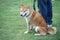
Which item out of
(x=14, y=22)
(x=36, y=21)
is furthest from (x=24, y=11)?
(x=14, y=22)

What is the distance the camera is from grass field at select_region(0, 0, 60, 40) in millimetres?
5008

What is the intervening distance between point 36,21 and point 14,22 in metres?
0.94

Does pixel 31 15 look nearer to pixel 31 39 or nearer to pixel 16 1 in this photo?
pixel 31 39

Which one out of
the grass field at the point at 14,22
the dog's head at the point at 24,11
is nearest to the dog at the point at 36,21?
the dog's head at the point at 24,11

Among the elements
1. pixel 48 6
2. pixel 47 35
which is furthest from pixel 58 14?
pixel 47 35

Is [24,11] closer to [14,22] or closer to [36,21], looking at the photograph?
[36,21]

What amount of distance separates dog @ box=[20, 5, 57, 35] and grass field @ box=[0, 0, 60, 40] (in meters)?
0.12

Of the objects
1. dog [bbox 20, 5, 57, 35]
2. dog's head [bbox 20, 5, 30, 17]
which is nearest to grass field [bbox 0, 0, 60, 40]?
dog [bbox 20, 5, 57, 35]

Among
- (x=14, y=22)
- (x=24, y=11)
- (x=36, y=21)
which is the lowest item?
(x=14, y=22)

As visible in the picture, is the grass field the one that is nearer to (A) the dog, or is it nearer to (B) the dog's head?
(A) the dog

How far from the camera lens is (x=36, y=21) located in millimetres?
5098

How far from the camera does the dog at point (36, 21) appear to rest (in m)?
5.02

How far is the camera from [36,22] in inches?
201

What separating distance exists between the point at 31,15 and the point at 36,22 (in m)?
0.18
